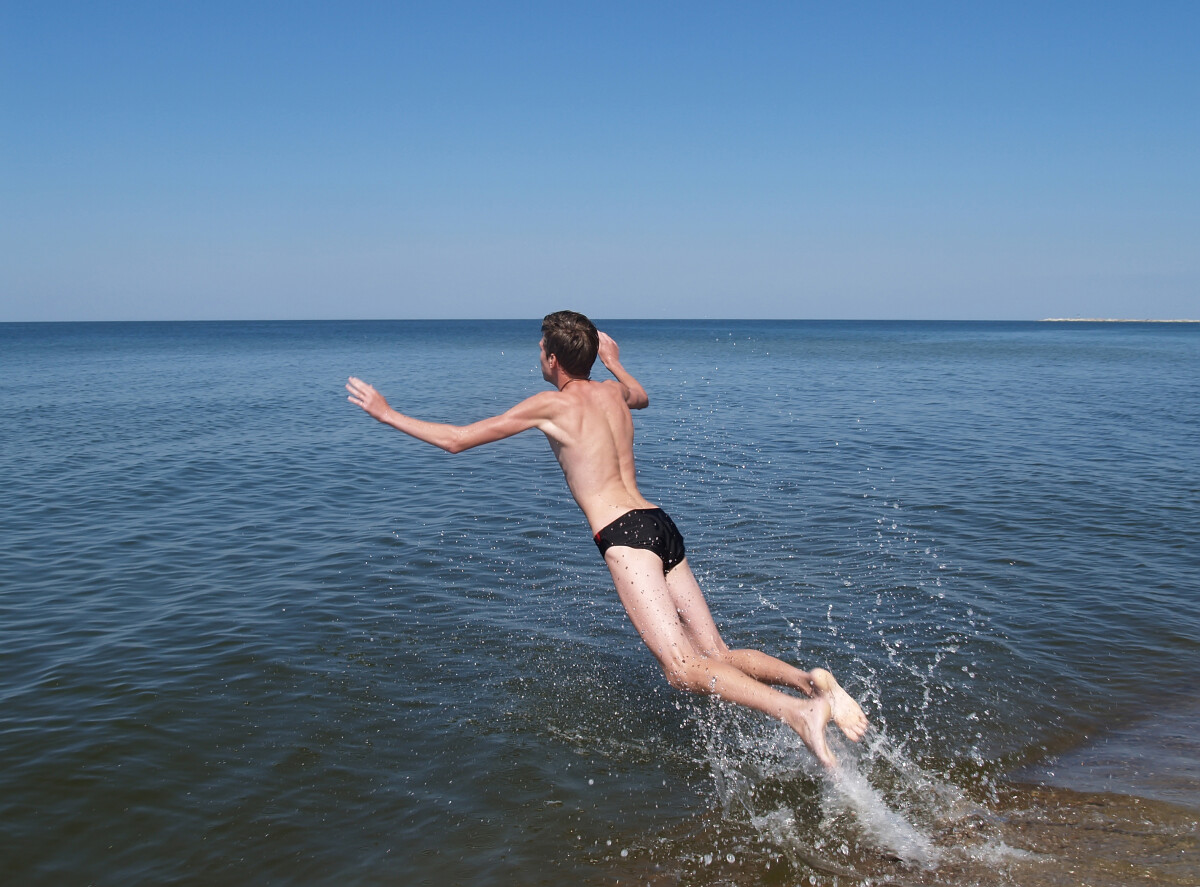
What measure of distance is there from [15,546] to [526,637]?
287 inches

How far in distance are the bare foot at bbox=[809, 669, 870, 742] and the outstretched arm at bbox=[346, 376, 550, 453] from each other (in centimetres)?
216

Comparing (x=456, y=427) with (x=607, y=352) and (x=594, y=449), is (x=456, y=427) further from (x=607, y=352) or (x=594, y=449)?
(x=607, y=352)

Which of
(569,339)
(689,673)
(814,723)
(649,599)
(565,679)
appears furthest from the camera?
(565,679)

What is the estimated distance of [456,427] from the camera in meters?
5.30

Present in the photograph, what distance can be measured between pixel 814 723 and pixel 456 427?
8.46 feet

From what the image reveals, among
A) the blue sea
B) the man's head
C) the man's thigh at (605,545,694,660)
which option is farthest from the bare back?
the blue sea

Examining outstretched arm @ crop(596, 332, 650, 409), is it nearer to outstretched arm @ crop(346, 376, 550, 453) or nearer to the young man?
the young man

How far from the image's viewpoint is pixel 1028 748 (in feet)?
19.8

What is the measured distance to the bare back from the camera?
18.4 ft

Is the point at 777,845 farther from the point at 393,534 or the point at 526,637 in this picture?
the point at 393,534

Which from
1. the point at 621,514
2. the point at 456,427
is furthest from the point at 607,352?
the point at 456,427

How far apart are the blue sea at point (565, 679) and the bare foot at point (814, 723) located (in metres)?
0.30

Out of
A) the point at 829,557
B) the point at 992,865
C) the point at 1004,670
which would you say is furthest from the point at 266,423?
the point at 992,865

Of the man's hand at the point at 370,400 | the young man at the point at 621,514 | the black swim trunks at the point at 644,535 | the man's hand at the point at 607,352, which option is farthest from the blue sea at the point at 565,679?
the man's hand at the point at 607,352
